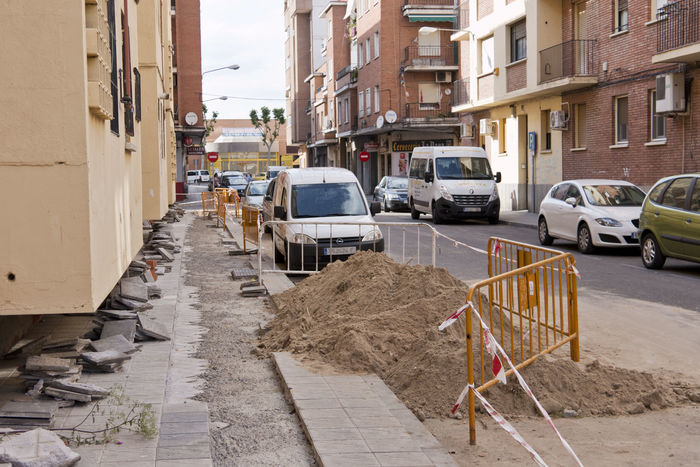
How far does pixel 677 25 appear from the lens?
72.0 feet

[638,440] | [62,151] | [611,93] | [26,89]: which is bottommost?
[638,440]

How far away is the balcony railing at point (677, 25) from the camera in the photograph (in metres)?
21.1

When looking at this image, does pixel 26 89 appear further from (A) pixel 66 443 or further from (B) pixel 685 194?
(B) pixel 685 194

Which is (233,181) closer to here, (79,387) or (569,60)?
(569,60)

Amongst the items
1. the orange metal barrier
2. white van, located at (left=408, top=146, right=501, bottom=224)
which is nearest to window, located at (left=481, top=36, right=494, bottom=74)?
white van, located at (left=408, top=146, right=501, bottom=224)

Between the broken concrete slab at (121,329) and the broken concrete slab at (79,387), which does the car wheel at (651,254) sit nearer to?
the broken concrete slab at (121,329)

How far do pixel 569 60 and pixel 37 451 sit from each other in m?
26.9

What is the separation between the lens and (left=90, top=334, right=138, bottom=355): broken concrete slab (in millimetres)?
7562

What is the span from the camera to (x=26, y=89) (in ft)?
19.7

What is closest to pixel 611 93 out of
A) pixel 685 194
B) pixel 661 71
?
pixel 661 71

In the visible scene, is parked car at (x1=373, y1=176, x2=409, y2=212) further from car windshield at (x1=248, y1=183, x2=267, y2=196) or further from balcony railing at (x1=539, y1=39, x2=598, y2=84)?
balcony railing at (x1=539, y1=39, x2=598, y2=84)

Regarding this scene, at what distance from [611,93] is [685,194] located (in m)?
13.7

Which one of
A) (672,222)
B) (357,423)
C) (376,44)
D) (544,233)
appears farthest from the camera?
(376,44)

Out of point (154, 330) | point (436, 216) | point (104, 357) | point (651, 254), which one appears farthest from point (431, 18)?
point (104, 357)
